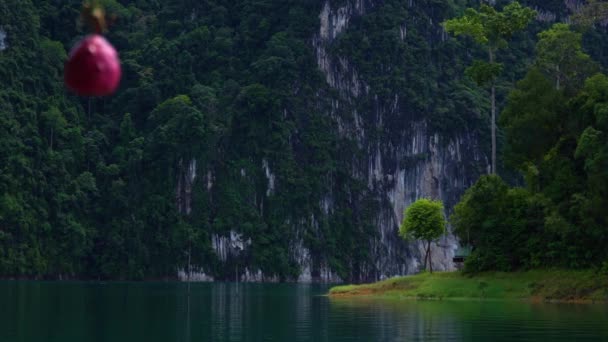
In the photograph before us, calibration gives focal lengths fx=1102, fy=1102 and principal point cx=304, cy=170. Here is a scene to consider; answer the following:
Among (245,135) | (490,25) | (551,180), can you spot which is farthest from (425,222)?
(245,135)

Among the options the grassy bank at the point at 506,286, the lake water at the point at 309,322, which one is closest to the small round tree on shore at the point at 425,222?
the grassy bank at the point at 506,286

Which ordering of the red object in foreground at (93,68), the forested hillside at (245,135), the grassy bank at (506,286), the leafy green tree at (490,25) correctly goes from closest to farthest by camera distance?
the red object in foreground at (93,68), the grassy bank at (506,286), the leafy green tree at (490,25), the forested hillside at (245,135)

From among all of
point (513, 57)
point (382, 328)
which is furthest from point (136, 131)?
point (382, 328)

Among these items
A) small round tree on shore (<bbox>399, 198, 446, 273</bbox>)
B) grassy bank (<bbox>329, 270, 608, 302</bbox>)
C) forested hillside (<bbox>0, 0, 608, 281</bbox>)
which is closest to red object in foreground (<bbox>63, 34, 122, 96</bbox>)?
grassy bank (<bbox>329, 270, 608, 302</bbox>)

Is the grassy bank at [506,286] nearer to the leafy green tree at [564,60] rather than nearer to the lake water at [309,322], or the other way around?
the lake water at [309,322]

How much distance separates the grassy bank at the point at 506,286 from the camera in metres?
62.4

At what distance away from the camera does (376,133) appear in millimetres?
166750

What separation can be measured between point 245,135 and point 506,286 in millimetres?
100131

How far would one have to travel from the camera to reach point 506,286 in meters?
66.1

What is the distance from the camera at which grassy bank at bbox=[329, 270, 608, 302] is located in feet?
205

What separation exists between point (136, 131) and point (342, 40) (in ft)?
112

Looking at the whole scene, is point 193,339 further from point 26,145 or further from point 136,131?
point 136,131

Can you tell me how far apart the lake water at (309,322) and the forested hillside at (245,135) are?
88488mm

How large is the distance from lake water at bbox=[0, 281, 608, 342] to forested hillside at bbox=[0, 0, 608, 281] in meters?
88.5
